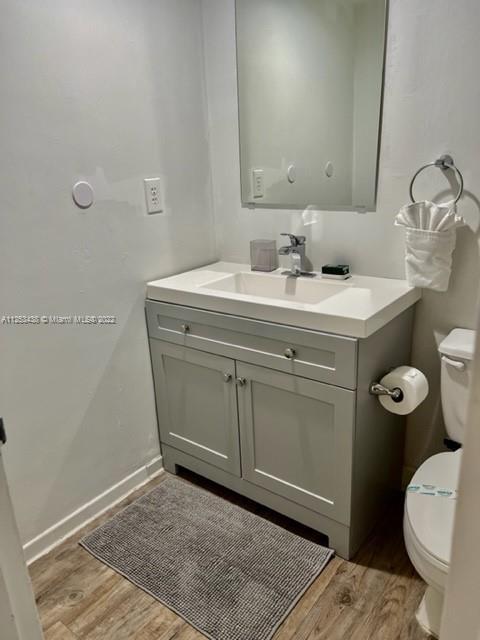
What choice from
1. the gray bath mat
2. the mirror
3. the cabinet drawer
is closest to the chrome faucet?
the mirror

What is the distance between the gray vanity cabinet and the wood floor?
11cm

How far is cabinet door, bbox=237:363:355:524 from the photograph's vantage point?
1567mm

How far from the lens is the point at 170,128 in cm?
198

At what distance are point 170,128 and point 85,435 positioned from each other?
1292mm

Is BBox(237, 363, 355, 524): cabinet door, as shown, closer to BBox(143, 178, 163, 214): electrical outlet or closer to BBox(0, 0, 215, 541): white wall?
BBox(0, 0, 215, 541): white wall

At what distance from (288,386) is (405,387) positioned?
1.26 feet

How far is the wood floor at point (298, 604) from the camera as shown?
4.73 feet

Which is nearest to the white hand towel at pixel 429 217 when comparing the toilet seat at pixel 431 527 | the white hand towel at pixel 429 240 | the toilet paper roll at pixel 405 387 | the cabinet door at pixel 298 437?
the white hand towel at pixel 429 240

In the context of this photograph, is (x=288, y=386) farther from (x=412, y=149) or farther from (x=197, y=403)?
A: (x=412, y=149)

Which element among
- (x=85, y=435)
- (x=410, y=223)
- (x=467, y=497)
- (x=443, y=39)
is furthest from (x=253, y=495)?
(x=443, y=39)

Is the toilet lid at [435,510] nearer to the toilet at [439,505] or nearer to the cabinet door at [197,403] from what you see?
the toilet at [439,505]

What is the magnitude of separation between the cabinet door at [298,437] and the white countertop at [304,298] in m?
0.21

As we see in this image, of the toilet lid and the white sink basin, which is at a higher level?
the white sink basin

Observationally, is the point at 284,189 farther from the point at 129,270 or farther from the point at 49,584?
the point at 49,584
